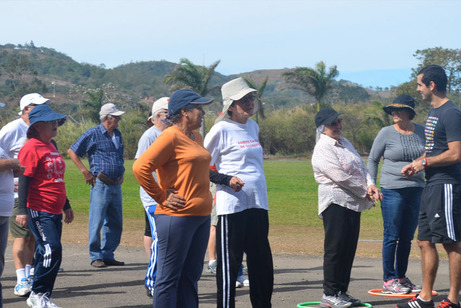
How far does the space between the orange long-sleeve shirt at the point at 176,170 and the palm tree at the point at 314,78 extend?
64.8 m

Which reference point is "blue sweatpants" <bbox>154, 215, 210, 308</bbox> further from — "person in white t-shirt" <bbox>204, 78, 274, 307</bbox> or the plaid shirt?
the plaid shirt

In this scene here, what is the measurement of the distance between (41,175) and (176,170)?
7.56ft

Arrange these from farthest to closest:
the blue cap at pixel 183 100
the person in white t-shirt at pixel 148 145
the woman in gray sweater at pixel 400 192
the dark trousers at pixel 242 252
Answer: the woman in gray sweater at pixel 400 192, the person in white t-shirt at pixel 148 145, the dark trousers at pixel 242 252, the blue cap at pixel 183 100

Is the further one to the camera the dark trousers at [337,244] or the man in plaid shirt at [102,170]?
the man in plaid shirt at [102,170]

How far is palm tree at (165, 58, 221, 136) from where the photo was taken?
67375 mm

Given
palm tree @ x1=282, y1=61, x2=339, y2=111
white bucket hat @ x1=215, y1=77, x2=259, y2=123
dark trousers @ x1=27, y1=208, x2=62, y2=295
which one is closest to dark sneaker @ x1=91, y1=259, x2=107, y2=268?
dark trousers @ x1=27, y1=208, x2=62, y2=295

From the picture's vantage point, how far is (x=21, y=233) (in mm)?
8555

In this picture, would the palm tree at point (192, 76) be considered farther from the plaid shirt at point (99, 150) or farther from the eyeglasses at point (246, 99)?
the eyeglasses at point (246, 99)

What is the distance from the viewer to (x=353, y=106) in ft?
281

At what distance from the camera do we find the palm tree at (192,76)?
221 feet

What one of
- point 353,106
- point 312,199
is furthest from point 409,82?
point 312,199

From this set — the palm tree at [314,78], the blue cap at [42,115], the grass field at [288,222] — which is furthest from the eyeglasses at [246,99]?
the palm tree at [314,78]

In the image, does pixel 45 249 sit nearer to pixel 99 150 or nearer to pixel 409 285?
pixel 99 150

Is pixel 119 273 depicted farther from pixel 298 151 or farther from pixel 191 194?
pixel 298 151
